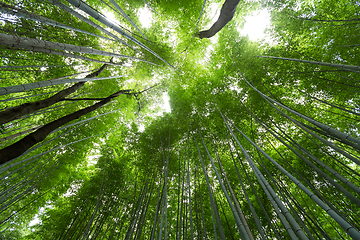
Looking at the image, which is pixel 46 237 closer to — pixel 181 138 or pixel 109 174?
pixel 109 174

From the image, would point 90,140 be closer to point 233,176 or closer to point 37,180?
point 37,180

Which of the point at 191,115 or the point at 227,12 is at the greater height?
the point at 227,12

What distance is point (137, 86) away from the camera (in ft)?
16.8

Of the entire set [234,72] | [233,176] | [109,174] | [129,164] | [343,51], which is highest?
[234,72]

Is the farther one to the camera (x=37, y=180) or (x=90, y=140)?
(x=90, y=140)

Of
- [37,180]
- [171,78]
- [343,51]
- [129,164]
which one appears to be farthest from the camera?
[171,78]

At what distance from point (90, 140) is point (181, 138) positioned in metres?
2.78

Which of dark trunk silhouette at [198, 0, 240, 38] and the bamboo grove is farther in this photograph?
the bamboo grove

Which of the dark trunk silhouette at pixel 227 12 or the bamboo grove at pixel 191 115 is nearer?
the dark trunk silhouette at pixel 227 12

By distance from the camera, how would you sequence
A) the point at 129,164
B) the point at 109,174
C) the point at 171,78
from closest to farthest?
1. the point at 109,174
2. the point at 129,164
3. the point at 171,78

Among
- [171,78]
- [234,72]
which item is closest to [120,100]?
[171,78]

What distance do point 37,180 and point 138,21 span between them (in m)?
5.10

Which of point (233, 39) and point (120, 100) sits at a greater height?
point (233, 39)

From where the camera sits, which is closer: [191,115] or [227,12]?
[227,12]
